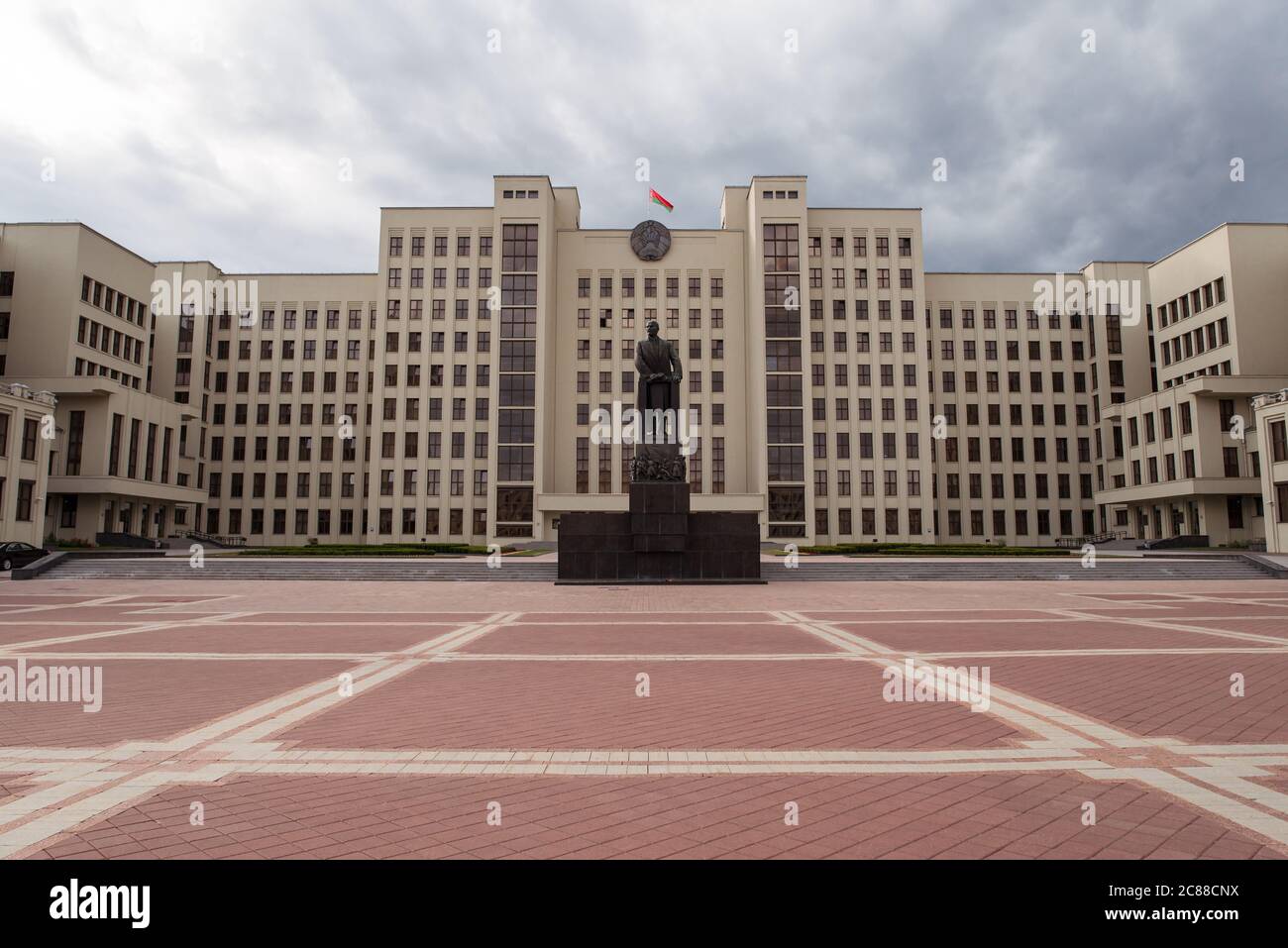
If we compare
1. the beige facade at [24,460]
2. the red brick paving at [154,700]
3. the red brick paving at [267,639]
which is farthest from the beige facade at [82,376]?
the red brick paving at [154,700]

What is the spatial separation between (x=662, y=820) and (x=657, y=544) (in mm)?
19034

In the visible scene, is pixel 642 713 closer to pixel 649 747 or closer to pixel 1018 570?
pixel 649 747

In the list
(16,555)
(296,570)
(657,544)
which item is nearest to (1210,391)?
(657,544)

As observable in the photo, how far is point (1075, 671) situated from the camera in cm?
756

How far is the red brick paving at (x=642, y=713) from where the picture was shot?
16.3 feet

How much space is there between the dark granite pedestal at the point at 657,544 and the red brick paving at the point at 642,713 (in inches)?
579

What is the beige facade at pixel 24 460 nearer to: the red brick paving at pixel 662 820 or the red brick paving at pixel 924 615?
the red brick paving at pixel 924 615

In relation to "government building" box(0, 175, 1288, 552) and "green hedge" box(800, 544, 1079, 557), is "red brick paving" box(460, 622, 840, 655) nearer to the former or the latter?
"green hedge" box(800, 544, 1079, 557)

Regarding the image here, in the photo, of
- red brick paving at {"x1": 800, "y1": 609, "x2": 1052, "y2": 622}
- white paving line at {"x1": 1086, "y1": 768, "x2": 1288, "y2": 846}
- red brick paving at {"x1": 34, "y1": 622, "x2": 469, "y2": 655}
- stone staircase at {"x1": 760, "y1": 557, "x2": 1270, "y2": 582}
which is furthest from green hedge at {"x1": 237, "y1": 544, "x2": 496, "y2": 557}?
white paving line at {"x1": 1086, "y1": 768, "x2": 1288, "y2": 846}

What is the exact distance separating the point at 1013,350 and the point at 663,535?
54201 millimetres

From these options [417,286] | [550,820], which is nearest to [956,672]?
[550,820]

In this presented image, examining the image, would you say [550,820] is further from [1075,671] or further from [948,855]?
[1075,671]

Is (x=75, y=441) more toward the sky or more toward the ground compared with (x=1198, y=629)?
more toward the sky

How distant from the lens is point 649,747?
4770 mm
